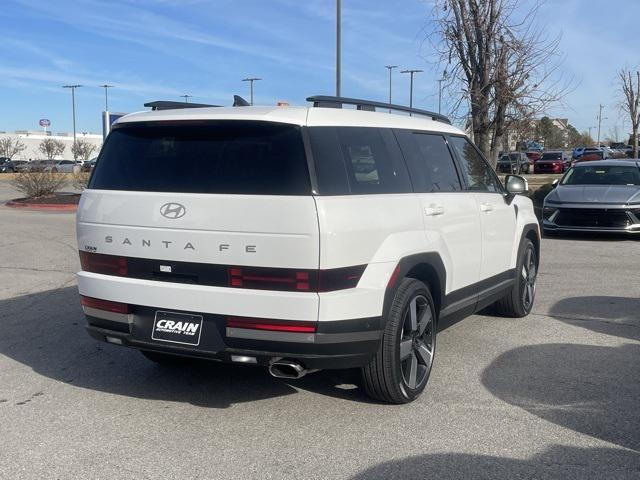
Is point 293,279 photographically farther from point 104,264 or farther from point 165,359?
point 165,359

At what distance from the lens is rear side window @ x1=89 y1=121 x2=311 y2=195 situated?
13.3 ft

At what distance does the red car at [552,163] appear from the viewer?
1799 inches

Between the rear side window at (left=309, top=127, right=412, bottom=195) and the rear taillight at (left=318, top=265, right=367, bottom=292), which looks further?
the rear side window at (left=309, top=127, right=412, bottom=195)

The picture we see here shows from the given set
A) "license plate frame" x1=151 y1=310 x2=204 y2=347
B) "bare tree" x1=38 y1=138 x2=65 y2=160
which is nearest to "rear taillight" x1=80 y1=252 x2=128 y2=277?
"license plate frame" x1=151 y1=310 x2=204 y2=347

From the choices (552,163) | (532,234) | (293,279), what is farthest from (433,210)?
(552,163)

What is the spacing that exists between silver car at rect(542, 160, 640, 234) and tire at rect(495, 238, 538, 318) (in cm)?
634

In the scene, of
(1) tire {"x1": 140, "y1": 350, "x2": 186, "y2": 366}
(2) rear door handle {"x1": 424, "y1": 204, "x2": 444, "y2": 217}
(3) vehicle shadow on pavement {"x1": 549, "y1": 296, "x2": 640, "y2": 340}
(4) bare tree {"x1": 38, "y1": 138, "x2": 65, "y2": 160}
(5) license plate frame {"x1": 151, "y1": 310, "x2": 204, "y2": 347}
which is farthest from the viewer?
(4) bare tree {"x1": 38, "y1": 138, "x2": 65, "y2": 160}

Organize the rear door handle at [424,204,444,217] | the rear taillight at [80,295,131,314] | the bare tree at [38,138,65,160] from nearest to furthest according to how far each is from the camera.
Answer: the rear taillight at [80,295,131,314] → the rear door handle at [424,204,444,217] → the bare tree at [38,138,65,160]

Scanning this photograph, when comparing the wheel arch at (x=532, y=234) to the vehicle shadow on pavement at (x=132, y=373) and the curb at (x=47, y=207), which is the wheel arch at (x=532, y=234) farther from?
the curb at (x=47, y=207)

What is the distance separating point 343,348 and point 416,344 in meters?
0.89

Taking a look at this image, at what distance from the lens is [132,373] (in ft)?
17.5

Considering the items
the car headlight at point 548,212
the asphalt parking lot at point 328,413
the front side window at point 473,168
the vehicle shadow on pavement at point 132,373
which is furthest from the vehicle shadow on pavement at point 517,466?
the car headlight at point 548,212

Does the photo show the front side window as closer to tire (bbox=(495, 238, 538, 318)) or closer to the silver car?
tire (bbox=(495, 238, 538, 318))

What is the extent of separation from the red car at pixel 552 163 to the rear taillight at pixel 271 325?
4463cm
